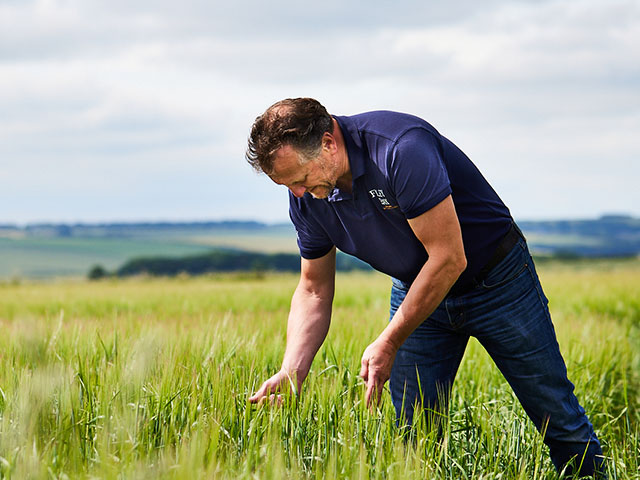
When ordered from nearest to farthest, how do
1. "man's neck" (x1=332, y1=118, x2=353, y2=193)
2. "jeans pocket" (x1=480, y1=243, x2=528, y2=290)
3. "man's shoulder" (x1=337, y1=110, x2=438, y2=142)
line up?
"man's shoulder" (x1=337, y1=110, x2=438, y2=142)
"man's neck" (x1=332, y1=118, x2=353, y2=193)
"jeans pocket" (x1=480, y1=243, x2=528, y2=290)

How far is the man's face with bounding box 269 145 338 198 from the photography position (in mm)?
2545

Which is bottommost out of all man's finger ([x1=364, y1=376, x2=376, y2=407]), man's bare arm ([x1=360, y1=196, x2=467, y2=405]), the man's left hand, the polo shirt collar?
man's finger ([x1=364, y1=376, x2=376, y2=407])

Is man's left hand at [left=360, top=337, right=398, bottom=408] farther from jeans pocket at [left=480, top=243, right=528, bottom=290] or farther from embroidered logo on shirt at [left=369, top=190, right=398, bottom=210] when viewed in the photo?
jeans pocket at [left=480, top=243, right=528, bottom=290]

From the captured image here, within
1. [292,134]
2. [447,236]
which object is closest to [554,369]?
[447,236]

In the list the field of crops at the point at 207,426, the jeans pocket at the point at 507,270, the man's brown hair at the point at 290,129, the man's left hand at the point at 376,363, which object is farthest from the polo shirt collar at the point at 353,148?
the field of crops at the point at 207,426

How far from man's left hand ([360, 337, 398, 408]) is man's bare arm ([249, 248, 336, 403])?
1.53ft

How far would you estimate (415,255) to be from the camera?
2906 millimetres

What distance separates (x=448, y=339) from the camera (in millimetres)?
3236

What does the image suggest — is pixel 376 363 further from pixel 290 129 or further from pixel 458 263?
pixel 290 129

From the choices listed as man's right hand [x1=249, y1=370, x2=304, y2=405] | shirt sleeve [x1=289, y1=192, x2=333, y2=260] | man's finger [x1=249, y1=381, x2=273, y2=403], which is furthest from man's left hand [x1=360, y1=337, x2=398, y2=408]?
shirt sleeve [x1=289, y1=192, x2=333, y2=260]

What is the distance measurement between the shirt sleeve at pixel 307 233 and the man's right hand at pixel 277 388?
0.58 meters

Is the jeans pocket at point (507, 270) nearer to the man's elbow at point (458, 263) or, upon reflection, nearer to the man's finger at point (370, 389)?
the man's elbow at point (458, 263)

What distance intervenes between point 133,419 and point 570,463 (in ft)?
6.64

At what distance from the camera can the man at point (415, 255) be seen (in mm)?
2549
